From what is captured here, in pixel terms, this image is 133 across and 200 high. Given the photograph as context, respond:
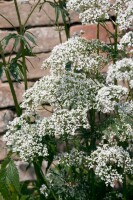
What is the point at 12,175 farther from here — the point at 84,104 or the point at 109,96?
the point at 109,96

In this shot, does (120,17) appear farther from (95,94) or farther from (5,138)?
(5,138)

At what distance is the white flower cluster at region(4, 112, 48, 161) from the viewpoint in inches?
84.1

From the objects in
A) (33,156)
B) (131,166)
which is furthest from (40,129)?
(131,166)

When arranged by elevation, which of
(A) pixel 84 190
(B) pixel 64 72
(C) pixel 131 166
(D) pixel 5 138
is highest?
(B) pixel 64 72

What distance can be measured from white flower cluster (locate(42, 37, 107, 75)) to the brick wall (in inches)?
46.8

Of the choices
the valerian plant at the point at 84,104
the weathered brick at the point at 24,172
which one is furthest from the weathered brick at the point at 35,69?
the valerian plant at the point at 84,104

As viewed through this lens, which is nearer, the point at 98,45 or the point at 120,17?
the point at 120,17

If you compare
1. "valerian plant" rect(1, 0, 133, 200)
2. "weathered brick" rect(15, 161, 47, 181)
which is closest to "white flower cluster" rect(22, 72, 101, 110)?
"valerian plant" rect(1, 0, 133, 200)

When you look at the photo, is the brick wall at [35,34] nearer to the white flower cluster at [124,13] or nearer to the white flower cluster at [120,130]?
the white flower cluster at [124,13]

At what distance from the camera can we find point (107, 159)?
7.03ft

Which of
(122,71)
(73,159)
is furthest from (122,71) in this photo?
(73,159)

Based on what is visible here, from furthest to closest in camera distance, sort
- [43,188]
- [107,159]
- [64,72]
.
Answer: [43,188] < [64,72] < [107,159]

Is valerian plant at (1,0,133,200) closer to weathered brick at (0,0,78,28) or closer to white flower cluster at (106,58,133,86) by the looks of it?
white flower cluster at (106,58,133,86)

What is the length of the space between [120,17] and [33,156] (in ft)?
2.24
